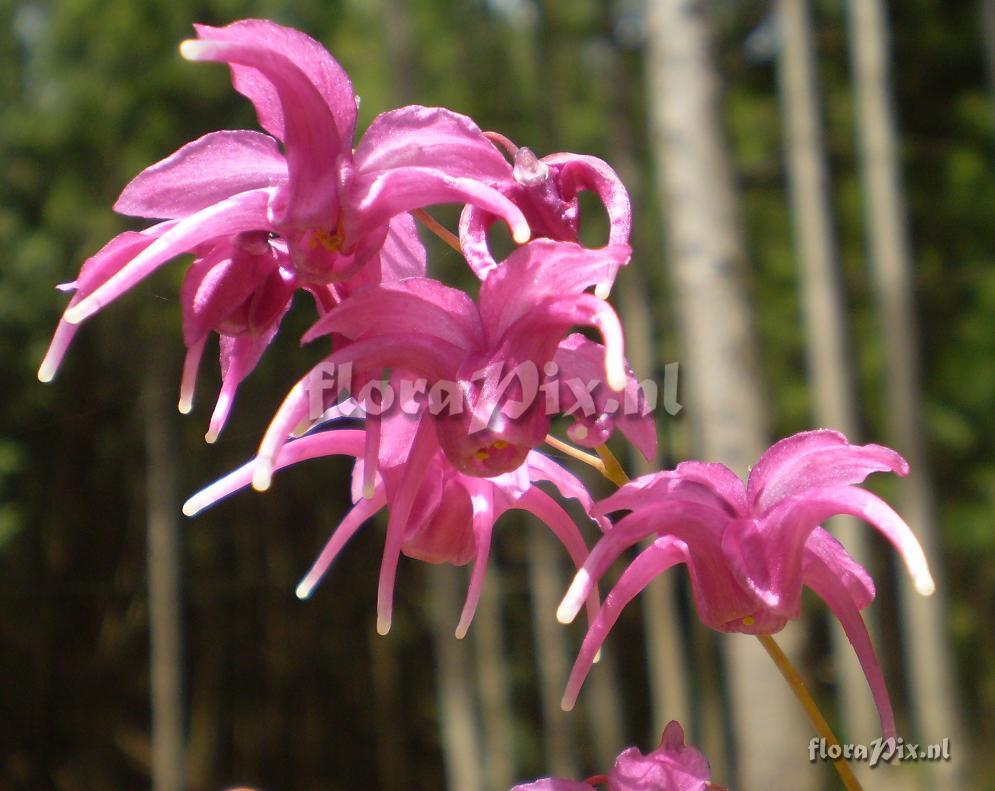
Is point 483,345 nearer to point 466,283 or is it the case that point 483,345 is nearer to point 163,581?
point 466,283

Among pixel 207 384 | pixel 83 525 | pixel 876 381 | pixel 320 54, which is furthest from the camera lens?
pixel 876 381

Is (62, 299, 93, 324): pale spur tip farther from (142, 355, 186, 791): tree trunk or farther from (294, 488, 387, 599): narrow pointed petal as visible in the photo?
(142, 355, 186, 791): tree trunk

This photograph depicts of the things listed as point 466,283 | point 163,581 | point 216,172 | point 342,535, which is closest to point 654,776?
point 342,535

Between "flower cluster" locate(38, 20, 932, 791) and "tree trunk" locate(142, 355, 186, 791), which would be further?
"tree trunk" locate(142, 355, 186, 791)

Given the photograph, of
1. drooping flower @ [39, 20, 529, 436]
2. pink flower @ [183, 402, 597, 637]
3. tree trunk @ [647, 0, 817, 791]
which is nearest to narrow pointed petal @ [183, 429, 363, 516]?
pink flower @ [183, 402, 597, 637]

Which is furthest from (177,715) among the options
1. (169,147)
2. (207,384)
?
(169,147)

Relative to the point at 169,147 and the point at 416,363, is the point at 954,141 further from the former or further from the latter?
the point at 416,363
